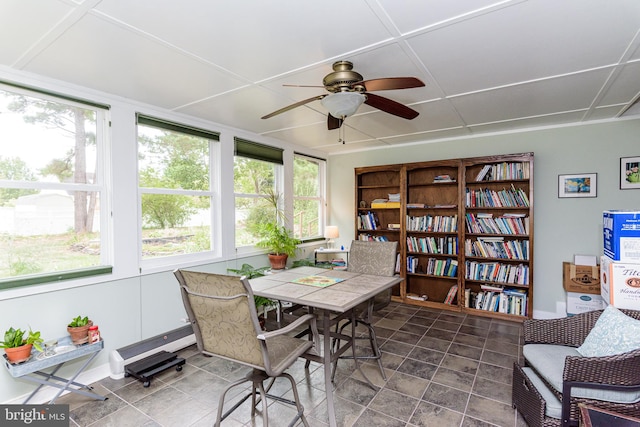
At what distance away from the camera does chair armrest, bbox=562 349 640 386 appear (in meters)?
1.53

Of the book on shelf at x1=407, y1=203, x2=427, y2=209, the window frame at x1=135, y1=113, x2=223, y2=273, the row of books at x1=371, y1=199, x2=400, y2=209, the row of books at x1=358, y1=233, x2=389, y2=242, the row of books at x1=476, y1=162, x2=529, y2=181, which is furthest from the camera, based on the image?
the row of books at x1=358, y1=233, x2=389, y2=242

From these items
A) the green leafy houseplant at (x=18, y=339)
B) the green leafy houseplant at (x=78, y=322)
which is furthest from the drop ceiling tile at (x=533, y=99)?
the green leafy houseplant at (x=18, y=339)

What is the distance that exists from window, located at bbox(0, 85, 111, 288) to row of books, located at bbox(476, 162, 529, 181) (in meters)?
4.34

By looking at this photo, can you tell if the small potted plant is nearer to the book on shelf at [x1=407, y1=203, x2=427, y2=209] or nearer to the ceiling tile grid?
the ceiling tile grid

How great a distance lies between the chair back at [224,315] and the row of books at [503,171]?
373 cm

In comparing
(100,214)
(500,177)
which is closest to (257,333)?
(100,214)

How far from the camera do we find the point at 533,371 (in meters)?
2.01

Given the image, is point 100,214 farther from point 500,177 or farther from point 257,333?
point 500,177

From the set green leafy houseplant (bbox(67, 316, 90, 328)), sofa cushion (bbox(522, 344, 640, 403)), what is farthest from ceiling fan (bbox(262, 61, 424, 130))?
green leafy houseplant (bbox(67, 316, 90, 328))

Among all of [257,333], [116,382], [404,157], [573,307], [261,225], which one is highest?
[404,157]

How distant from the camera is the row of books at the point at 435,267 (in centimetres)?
429

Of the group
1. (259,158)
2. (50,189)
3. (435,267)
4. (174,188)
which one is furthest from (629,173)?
(50,189)

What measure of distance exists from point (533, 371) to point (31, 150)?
12.9 ft

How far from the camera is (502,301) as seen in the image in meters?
3.95
